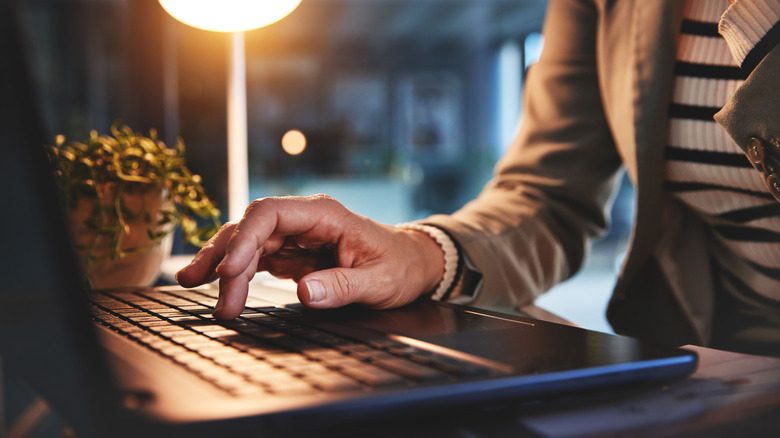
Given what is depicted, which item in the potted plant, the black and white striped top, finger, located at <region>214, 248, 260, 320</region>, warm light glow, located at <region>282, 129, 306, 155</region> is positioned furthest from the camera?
warm light glow, located at <region>282, 129, 306, 155</region>

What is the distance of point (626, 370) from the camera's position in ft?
0.98

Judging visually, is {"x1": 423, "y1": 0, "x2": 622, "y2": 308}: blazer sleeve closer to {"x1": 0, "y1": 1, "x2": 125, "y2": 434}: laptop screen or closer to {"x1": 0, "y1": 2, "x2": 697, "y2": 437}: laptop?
{"x1": 0, "y1": 2, "x2": 697, "y2": 437}: laptop

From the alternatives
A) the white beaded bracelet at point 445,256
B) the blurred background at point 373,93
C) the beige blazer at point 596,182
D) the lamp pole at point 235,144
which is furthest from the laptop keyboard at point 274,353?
the blurred background at point 373,93

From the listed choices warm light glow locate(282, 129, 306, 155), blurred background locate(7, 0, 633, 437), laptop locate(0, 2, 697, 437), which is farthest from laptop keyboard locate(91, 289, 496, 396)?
warm light glow locate(282, 129, 306, 155)

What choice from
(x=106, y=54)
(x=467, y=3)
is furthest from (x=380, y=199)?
(x=106, y=54)

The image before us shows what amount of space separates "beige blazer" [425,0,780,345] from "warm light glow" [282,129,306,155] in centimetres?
350

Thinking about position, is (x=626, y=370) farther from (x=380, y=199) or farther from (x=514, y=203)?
(x=380, y=199)

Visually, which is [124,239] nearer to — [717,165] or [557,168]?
[557,168]

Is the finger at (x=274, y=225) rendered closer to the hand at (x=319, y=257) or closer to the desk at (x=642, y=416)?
the hand at (x=319, y=257)

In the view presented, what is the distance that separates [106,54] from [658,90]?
387 cm

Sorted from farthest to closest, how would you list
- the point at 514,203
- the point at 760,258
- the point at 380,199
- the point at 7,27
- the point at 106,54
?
the point at 380,199
the point at 106,54
the point at 514,203
the point at 760,258
the point at 7,27

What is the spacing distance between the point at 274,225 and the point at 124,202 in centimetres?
34

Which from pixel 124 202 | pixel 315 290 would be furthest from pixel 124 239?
pixel 315 290

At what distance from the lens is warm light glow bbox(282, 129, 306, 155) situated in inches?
168
